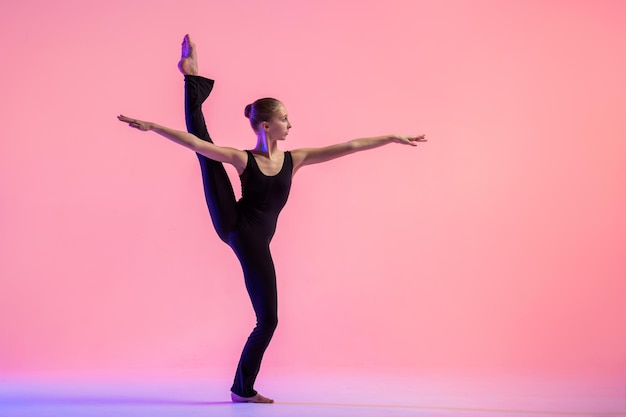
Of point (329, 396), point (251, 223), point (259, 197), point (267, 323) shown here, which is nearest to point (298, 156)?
point (259, 197)

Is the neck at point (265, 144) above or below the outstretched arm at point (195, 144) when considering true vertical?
above

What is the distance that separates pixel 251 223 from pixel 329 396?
967mm

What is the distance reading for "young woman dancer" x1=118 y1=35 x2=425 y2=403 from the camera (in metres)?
3.27

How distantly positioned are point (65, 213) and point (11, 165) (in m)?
0.49

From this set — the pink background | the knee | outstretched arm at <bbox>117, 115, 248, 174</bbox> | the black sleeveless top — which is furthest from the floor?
outstretched arm at <bbox>117, 115, 248, 174</bbox>

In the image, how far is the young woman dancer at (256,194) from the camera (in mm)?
3273

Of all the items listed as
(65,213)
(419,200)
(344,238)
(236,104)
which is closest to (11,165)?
(65,213)

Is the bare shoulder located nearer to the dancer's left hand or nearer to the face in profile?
the face in profile

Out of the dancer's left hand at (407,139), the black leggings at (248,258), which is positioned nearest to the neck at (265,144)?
the black leggings at (248,258)

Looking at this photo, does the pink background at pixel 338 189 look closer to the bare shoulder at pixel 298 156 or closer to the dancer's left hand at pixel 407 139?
the bare shoulder at pixel 298 156

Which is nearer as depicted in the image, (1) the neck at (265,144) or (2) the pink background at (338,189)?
(1) the neck at (265,144)

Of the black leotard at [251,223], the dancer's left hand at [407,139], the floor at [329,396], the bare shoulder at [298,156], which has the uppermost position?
the dancer's left hand at [407,139]

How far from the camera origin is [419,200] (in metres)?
5.20

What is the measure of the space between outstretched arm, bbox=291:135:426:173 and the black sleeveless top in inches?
4.8
